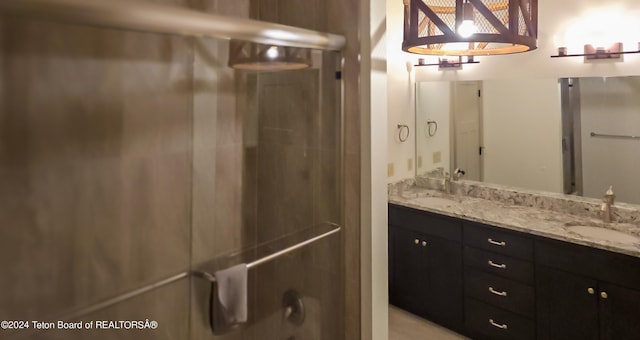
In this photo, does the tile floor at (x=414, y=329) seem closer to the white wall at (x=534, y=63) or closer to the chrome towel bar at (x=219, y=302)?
the white wall at (x=534, y=63)

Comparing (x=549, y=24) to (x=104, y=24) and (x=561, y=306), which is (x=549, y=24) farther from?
(x=104, y=24)

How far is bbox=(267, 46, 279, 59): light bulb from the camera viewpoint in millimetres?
1717

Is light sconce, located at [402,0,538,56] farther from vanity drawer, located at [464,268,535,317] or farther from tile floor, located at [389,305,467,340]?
tile floor, located at [389,305,467,340]

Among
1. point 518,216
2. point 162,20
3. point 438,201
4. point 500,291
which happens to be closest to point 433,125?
point 438,201

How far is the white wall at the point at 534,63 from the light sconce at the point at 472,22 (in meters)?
1.00

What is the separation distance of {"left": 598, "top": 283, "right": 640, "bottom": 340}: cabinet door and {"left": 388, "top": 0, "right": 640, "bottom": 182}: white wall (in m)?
1.39

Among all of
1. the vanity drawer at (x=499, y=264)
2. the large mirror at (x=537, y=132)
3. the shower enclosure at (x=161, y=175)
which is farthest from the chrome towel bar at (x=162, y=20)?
the large mirror at (x=537, y=132)

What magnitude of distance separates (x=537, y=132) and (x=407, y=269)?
1.42m

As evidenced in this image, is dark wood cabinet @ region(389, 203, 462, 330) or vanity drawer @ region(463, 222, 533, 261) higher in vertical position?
vanity drawer @ region(463, 222, 533, 261)

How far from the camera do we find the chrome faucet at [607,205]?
2711mm

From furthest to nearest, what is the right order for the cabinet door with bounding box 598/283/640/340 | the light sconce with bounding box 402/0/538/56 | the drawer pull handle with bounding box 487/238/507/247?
the drawer pull handle with bounding box 487/238/507/247 → the cabinet door with bounding box 598/283/640/340 → the light sconce with bounding box 402/0/538/56

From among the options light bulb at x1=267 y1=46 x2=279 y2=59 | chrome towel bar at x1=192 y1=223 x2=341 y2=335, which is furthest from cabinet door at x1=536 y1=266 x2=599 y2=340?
light bulb at x1=267 y1=46 x2=279 y2=59

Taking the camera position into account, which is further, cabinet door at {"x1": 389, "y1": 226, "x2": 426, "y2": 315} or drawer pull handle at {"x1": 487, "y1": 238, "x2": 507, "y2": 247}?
cabinet door at {"x1": 389, "y1": 226, "x2": 426, "y2": 315}

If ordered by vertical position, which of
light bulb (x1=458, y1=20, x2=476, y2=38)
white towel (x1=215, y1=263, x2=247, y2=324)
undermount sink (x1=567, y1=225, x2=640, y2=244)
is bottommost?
white towel (x1=215, y1=263, x2=247, y2=324)
